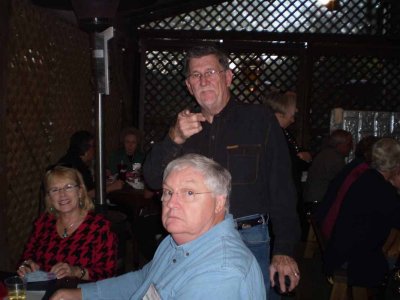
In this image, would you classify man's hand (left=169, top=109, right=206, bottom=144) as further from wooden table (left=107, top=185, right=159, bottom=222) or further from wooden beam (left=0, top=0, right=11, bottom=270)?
wooden table (left=107, top=185, right=159, bottom=222)

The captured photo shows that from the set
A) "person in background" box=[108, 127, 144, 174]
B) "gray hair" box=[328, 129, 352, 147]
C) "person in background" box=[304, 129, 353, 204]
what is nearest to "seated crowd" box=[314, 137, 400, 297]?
"person in background" box=[304, 129, 353, 204]

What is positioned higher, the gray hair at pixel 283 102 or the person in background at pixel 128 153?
the gray hair at pixel 283 102

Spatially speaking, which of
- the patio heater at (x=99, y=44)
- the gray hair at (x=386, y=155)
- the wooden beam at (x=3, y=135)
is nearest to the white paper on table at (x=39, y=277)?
the patio heater at (x=99, y=44)

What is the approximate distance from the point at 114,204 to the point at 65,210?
9.29ft

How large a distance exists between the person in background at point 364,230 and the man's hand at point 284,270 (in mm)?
1165

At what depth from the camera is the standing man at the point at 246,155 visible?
199 centimetres

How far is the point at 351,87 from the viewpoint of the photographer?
7.69 metres

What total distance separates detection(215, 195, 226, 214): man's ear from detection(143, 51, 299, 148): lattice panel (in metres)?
6.14

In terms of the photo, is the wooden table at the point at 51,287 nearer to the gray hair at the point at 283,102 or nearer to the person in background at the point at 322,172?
the gray hair at the point at 283,102

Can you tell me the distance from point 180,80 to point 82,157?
3.45 meters

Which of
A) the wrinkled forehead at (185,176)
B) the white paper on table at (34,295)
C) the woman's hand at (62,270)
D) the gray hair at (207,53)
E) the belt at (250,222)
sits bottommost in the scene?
the woman's hand at (62,270)

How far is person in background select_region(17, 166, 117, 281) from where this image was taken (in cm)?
246

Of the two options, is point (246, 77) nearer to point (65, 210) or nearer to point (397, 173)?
point (397, 173)

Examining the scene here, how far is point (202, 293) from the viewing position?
132 centimetres
